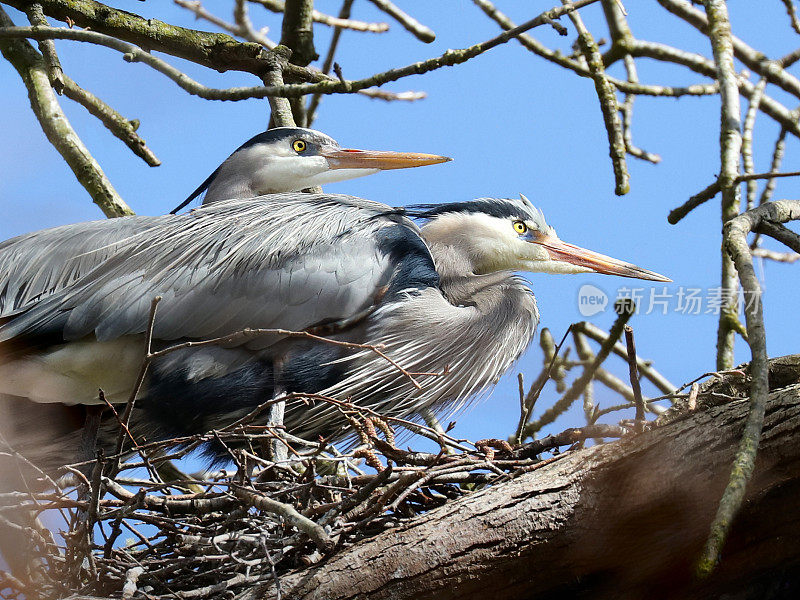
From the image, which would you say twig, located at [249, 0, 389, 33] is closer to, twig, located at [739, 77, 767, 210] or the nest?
twig, located at [739, 77, 767, 210]

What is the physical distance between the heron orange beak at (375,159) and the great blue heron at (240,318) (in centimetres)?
59

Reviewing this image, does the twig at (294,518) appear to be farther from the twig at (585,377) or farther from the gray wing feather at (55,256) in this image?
the gray wing feather at (55,256)

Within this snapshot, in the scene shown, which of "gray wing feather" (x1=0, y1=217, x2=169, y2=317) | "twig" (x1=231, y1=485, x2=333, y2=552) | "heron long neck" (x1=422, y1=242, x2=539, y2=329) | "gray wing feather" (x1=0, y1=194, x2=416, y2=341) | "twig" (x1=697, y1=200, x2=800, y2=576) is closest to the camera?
"twig" (x1=697, y1=200, x2=800, y2=576)

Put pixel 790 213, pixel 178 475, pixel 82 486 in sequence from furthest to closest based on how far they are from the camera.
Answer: pixel 178 475, pixel 82 486, pixel 790 213

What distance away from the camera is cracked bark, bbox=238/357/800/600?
1.85 m

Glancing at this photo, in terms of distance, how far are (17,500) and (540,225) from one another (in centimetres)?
Answer: 213

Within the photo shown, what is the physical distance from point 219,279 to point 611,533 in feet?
5.43

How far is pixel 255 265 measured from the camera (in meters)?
3.22

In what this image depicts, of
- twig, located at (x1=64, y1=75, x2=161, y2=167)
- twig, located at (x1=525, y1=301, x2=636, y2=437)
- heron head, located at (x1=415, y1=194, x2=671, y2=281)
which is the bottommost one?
twig, located at (x1=525, y1=301, x2=636, y2=437)

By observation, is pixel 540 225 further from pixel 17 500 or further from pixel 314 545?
pixel 17 500

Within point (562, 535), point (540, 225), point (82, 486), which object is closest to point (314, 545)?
point (562, 535)

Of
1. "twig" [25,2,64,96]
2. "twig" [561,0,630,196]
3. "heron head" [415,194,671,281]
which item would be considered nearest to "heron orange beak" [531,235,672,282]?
"heron head" [415,194,671,281]

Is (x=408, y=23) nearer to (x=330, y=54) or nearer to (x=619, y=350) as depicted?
(x=330, y=54)

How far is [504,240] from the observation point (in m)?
3.70
